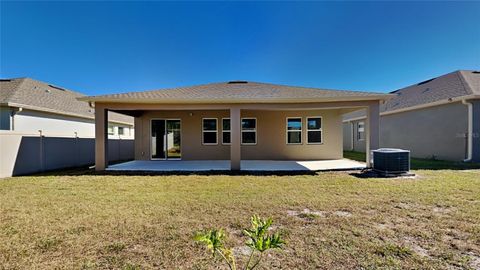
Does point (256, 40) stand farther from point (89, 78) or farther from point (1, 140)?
point (89, 78)

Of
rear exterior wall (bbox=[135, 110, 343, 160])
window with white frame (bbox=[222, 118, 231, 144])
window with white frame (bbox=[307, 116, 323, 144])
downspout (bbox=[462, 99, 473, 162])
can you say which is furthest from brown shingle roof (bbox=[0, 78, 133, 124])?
downspout (bbox=[462, 99, 473, 162])

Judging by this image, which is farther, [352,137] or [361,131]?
[352,137]

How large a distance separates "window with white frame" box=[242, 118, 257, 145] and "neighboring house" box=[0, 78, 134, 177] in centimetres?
811

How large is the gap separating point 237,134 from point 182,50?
842 centimetres

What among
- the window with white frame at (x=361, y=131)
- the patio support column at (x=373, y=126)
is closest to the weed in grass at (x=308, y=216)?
the patio support column at (x=373, y=126)

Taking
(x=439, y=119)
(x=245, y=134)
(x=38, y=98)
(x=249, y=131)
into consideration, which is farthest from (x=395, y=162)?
(x=38, y=98)

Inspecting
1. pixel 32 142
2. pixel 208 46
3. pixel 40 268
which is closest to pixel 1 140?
pixel 32 142

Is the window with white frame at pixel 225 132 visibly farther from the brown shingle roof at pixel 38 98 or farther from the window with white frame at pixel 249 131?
the brown shingle roof at pixel 38 98

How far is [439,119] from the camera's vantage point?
483 inches

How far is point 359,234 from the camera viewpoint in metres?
3.31

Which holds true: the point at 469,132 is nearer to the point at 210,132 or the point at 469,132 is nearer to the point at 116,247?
the point at 210,132

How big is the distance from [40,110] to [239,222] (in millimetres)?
13321

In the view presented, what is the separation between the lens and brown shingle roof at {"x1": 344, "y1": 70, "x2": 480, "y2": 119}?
11.4 m

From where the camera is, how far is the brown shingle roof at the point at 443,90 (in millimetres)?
11420
